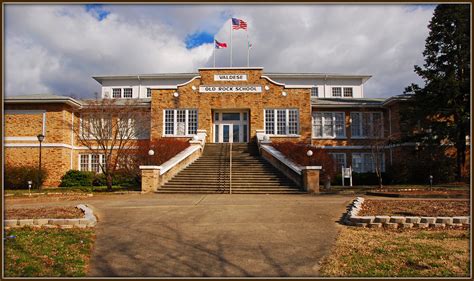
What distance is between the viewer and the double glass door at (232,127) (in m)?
29.7

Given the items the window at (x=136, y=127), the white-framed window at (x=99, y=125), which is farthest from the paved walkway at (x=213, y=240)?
the window at (x=136, y=127)

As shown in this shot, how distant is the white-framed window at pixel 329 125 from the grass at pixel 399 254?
22638 mm

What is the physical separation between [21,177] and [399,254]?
24.4 metres

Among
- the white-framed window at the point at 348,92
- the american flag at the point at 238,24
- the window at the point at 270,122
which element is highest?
the american flag at the point at 238,24

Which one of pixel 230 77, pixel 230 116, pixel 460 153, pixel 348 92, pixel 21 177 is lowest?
pixel 21 177

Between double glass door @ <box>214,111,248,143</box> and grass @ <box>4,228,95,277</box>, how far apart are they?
72.4 feet

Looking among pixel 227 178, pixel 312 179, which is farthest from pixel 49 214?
pixel 312 179

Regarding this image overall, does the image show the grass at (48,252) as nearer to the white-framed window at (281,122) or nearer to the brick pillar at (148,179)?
the brick pillar at (148,179)

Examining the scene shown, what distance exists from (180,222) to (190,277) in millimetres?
3631

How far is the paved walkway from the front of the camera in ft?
18.1

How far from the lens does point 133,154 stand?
21.9 metres

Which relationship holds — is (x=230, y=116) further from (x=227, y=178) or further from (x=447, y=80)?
(x=447, y=80)

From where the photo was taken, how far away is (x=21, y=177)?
23.7m

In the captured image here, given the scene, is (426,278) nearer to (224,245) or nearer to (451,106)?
(224,245)
